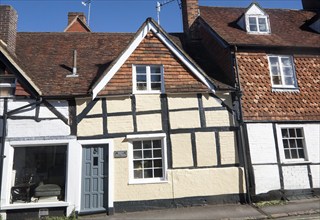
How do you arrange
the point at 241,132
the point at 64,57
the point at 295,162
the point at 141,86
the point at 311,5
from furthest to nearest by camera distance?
the point at 311,5 → the point at 64,57 → the point at 141,86 → the point at 295,162 → the point at 241,132

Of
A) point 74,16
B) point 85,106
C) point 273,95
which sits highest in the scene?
point 74,16

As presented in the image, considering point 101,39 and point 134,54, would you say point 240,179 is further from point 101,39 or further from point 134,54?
point 101,39

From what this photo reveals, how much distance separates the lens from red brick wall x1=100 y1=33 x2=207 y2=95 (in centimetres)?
1058

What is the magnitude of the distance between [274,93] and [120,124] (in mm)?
6649

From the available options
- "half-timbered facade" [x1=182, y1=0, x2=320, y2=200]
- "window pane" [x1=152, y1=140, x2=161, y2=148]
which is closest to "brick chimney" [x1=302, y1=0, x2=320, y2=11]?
"half-timbered facade" [x1=182, y1=0, x2=320, y2=200]

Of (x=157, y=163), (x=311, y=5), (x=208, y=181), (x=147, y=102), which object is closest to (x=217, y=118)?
(x=208, y=181)

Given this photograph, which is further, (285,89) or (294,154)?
(285,89)

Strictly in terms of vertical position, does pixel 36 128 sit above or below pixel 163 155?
above

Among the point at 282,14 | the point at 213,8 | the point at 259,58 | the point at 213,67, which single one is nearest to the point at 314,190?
the point at 259,58

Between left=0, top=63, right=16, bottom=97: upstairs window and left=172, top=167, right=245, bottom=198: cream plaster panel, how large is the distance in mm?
6982

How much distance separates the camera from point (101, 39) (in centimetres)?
1412

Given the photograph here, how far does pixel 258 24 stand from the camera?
13.5m

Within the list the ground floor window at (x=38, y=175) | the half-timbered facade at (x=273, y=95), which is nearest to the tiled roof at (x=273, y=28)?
the half-timbered facade at (x=273, y=95)

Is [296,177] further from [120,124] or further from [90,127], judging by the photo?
[90,127]
